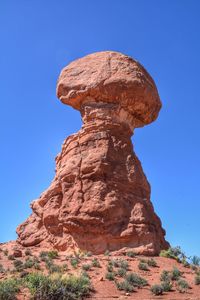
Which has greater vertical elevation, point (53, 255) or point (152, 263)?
point (53, 255)

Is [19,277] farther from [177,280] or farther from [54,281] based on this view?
[177,280]

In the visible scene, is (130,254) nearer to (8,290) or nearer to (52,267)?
(52,267)

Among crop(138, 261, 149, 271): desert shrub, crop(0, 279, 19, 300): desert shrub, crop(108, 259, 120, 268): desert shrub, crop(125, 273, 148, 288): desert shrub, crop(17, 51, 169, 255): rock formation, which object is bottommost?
crop(0, 279, 19, 300): desert shrub

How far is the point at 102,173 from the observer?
23484mm

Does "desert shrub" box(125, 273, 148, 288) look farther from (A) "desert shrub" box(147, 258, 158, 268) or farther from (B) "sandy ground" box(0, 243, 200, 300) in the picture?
(A) "desert shrub" box(147, 258, 158, 268)

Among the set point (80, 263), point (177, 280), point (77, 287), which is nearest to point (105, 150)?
point (80, 263)

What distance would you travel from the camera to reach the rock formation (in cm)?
2236

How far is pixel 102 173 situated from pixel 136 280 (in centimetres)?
742

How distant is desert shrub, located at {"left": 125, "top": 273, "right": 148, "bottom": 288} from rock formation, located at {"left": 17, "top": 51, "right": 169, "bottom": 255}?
163 inches

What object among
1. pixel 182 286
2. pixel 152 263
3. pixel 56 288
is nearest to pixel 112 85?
pixel 152 263

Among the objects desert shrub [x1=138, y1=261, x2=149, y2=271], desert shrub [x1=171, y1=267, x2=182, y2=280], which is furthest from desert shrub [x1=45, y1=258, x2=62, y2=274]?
desert shrub [x1=171, y1=267, x2=182, y2=280]

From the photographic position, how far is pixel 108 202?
22562 mm

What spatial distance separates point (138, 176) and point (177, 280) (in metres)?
7.49

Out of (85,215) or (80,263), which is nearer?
(80,263)
